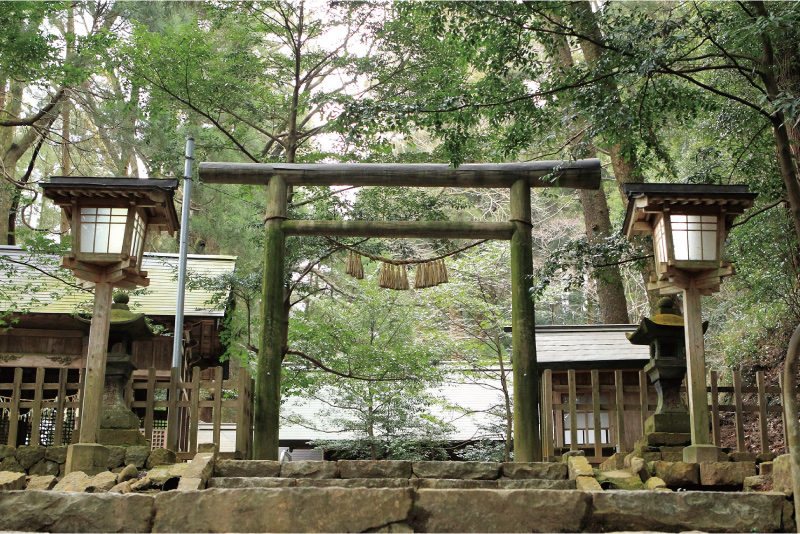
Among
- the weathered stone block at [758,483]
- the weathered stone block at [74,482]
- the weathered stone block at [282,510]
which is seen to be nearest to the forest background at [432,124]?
the weathered stone block at [758,483]

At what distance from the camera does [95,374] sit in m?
6.52

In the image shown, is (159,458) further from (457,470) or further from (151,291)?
(151,291)

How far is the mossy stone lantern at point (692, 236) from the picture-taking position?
6430mm

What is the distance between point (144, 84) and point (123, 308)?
565cm

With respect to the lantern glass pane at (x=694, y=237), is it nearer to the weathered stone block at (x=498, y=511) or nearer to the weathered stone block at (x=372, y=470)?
the weathered stone block at (x=498, y=511)

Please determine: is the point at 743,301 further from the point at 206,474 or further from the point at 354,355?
the point at 206,474

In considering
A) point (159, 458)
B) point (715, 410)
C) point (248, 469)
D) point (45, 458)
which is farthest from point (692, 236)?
point (45, 458)

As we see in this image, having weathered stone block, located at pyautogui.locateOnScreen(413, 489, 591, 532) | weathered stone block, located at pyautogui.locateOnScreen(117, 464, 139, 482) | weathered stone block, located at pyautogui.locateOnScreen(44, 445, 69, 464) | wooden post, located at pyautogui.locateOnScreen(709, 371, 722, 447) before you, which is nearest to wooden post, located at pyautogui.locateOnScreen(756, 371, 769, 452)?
wooden post, located at pyautogui.locateOnScreen(709, 371, 722, 447)

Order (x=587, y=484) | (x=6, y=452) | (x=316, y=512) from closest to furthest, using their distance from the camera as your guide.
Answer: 1. (x=316, y=512)
2. (x=587, y=484)
3. (x=6, y=452)

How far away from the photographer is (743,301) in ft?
40.0

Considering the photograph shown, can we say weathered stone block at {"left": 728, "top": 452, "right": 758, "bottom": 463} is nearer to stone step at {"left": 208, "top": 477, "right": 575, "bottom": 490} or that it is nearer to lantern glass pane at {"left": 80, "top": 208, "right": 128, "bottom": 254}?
stone step at {"left": 208, "top": 477, "right": 575, "bottom": 490}

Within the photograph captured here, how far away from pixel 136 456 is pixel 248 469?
50.4 inches

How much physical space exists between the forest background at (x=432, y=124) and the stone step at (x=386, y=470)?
1.95 metres

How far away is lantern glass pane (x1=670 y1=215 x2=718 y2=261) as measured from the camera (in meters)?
6.50
